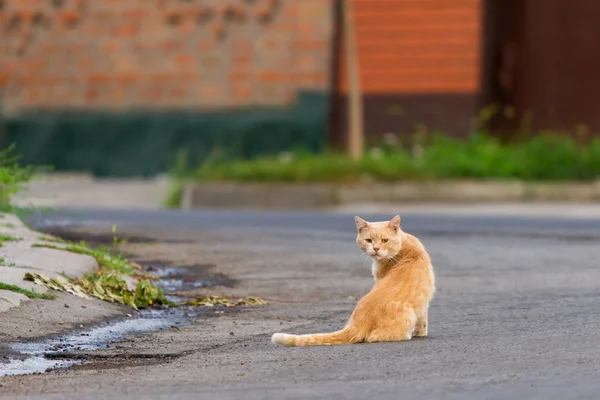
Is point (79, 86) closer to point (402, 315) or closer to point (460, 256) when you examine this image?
point (460, 256)

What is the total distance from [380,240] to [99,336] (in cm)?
154

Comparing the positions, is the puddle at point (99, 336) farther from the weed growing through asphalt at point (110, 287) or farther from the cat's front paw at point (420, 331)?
the cat's front paw at point (420, 331)

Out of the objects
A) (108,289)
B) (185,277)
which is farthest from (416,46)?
(108,289)

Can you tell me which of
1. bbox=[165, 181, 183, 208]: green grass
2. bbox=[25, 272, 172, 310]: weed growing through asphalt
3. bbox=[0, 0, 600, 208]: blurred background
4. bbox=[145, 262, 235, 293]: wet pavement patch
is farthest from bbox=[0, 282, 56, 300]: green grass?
bbox=[0, 0, 600, 208]: blurred background

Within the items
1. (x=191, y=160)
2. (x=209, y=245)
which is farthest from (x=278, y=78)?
(x=209, y=245)

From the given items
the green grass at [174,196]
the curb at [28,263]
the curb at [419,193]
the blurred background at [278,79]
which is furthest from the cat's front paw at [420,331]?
the blurred background at [278,79]

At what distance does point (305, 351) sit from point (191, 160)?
13104 mm

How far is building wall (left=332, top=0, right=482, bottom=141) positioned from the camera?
64.1 feet

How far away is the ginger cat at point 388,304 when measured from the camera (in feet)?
23.6

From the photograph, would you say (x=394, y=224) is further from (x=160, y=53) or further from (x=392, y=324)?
(x=160, y=53)

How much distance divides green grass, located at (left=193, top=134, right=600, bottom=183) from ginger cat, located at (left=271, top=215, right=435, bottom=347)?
30.3 ft

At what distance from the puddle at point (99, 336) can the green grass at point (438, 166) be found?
6.77m

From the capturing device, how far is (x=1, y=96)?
66.6ft

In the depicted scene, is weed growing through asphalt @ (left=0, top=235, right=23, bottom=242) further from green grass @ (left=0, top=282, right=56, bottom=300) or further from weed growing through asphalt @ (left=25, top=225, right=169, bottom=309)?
green grass @ (left=0, top=282, right=56, bottom=300)
